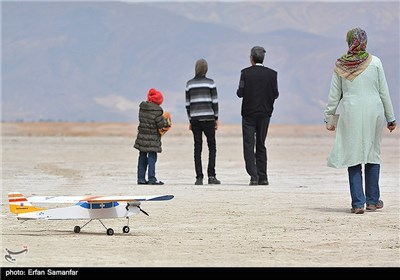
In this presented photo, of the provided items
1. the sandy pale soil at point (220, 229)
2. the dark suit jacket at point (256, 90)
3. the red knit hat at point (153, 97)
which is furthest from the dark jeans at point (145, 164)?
the dark suit jacket at point (256, 90)

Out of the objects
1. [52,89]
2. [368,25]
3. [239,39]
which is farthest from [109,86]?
[368,25]

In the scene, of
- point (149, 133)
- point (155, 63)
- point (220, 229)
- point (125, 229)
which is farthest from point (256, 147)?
point (155, 63)

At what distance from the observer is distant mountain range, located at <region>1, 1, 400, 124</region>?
6043 inches

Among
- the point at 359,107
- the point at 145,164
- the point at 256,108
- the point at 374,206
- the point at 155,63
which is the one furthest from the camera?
the point at 155,63

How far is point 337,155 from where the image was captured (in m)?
13.6

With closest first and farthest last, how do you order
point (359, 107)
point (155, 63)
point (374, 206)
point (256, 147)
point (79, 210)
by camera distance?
point (79, 210), point (359, 107), point (374, 206), point (256, 147), point (155, 63)

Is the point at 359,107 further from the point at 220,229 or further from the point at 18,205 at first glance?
the point at 18,205

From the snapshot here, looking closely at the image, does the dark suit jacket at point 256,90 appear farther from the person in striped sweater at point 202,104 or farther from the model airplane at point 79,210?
the model airplane at point 79,210

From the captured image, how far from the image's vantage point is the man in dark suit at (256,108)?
1833 centimetres

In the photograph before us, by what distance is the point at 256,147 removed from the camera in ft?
60.9

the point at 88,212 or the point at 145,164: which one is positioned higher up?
the point at 145,164

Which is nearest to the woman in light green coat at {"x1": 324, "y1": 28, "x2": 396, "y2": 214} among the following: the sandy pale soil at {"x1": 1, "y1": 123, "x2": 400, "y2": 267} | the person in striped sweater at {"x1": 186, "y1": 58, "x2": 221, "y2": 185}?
the sandy pale soil at {"x1": 1, "y1": 123, "x2": 400, "y2": 267}

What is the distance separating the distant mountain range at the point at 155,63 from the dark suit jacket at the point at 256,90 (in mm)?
115954

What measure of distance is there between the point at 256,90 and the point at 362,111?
4.99 metres
